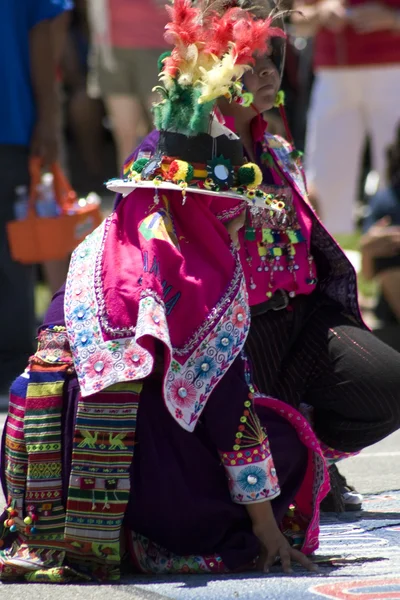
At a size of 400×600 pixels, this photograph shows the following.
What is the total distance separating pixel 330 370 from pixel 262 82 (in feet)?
2.90

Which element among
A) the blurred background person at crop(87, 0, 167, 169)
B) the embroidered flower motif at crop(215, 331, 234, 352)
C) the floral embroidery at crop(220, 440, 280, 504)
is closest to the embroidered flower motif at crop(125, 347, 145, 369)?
the embroidered flower motif at crop(215, 331, 234, 352)

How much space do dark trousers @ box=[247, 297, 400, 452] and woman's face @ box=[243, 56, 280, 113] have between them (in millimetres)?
652

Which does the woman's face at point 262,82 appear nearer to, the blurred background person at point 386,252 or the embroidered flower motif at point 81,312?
the embroidered flower motif at point 81,312

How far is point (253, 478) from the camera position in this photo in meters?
3.48

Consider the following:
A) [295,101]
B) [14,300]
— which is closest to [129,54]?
[295,101]

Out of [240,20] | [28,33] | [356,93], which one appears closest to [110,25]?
[356,93]

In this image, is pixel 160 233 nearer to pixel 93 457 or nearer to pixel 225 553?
pixel 93 457

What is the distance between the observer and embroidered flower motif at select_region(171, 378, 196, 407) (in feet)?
11.2

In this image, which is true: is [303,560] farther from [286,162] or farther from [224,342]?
[286,162]

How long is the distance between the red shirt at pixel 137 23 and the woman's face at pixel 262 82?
4626 millimetres

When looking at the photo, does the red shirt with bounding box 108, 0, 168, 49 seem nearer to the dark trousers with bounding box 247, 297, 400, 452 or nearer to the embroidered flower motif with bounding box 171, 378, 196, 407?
the dark trousers with bounding box 247, 297, 400, 452

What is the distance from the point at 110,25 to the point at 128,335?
5.75m

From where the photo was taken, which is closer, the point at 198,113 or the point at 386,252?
the point at 198,113

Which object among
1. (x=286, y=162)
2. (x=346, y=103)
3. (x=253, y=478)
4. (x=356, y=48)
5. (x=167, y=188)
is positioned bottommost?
(x=253, y=478)
